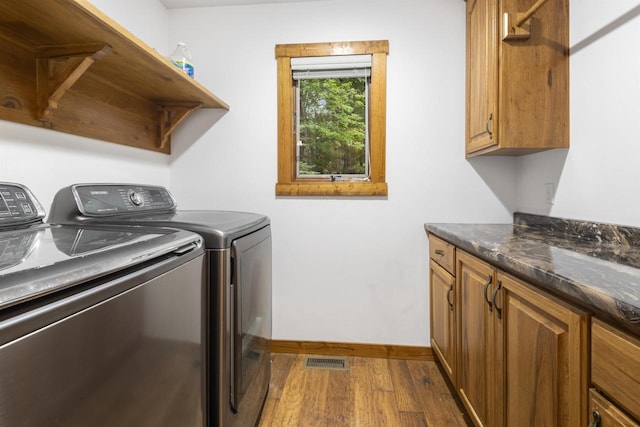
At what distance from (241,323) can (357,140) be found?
4.87 feet

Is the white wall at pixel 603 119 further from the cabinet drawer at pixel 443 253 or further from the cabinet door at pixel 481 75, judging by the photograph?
the cabinet drawer at pixel 443 253

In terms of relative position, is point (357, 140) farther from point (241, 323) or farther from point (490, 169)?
point (241, 323)

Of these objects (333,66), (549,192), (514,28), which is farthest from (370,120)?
(549,192)

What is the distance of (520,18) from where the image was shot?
155cm

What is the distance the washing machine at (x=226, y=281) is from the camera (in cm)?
113

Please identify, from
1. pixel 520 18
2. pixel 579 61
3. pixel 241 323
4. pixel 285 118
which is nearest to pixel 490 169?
pixel 579 61

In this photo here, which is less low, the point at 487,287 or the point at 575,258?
the point at 575,258

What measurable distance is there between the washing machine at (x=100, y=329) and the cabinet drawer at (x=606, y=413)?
97 centimetres

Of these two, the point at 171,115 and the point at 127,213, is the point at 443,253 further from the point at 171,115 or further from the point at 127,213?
the point at 171,115

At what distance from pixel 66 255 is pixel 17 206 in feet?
2.32

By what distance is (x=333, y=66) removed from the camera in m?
2.19

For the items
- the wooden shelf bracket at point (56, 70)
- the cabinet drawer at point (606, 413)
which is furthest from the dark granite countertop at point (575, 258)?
the wooden shelf bracket at point (56, 70)

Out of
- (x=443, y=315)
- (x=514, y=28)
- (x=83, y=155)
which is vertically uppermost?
→ (x=514, y=28)

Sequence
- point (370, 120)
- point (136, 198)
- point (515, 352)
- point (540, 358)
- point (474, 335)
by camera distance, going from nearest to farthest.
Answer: point (540, 358) → point (515, 352) → point (474, 335) → point (136, 198) → point (370, 120)
